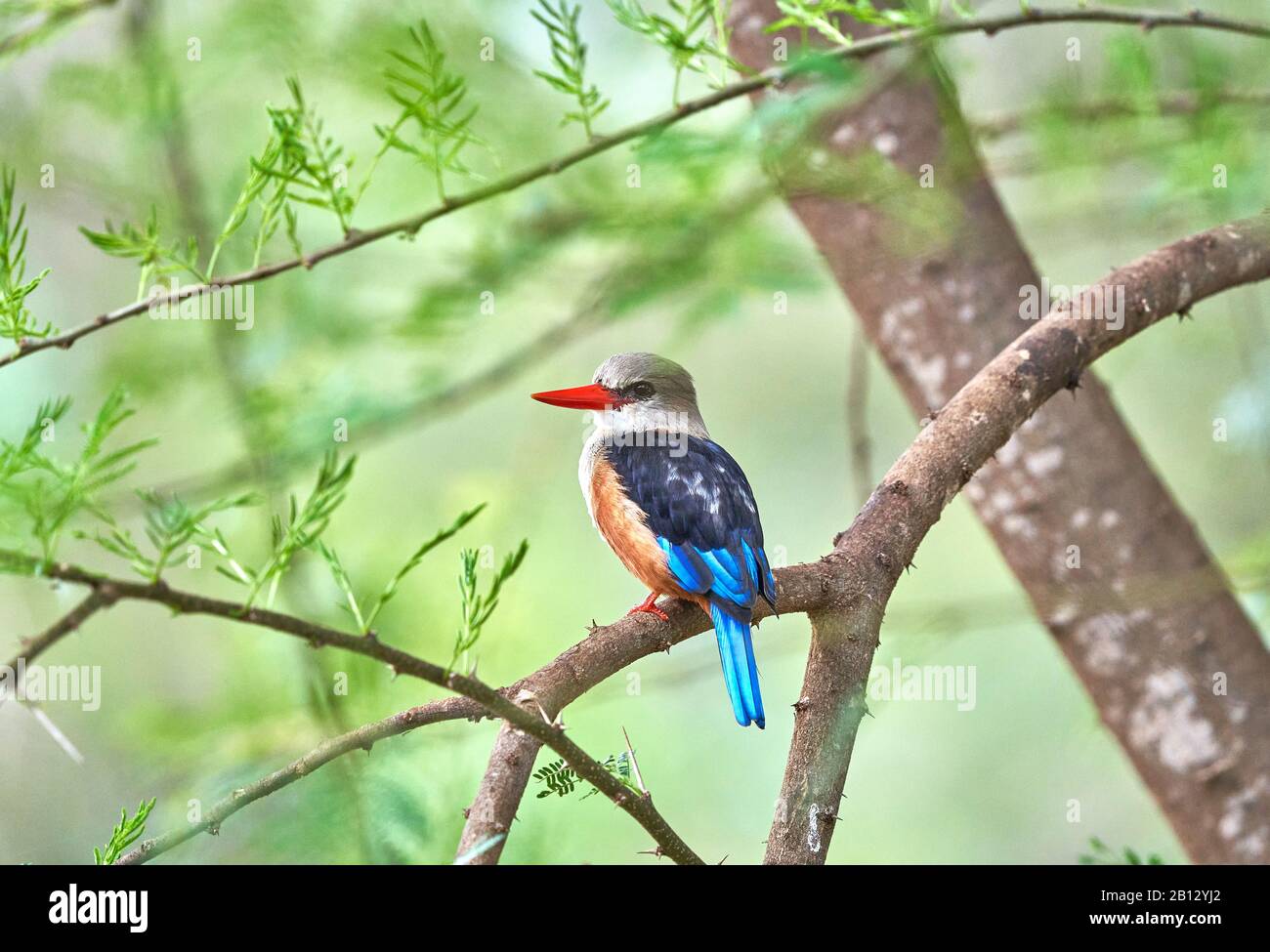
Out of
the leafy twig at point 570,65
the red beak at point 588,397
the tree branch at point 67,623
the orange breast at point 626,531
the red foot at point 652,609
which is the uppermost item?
the red beak at point 588,397

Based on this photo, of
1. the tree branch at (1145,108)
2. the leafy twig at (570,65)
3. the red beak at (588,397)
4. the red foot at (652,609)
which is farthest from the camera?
the red beak at (588,397)

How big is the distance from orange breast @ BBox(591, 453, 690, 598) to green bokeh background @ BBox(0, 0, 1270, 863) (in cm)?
20

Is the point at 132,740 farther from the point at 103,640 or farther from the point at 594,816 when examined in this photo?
the point at 103,640

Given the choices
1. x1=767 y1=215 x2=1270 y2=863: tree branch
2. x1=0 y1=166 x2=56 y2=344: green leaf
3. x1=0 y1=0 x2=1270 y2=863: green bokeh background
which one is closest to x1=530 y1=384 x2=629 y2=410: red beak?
x1=0 y1=0 x2=1270 y2=863: green bokeh background

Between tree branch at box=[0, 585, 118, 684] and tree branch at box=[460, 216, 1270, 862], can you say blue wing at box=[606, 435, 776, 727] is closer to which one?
A: tree branch at box=[460, 216, 1270, 862]

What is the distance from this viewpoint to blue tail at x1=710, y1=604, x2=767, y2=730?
1.87 m

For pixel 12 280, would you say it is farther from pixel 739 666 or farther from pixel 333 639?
pixel 739 666

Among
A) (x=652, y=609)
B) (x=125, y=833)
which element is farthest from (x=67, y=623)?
(x=652, y=609)

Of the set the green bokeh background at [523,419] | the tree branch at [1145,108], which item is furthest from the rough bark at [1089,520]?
the tree branch at [1145,108]

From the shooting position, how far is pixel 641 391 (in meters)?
2.55

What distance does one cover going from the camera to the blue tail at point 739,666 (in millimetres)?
1867

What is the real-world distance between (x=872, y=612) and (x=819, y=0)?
2.77ft

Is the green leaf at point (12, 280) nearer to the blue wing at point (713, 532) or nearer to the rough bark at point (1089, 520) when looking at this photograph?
the blue wing at point (713, 532)

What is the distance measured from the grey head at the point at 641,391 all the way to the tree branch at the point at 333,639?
4.71ft
